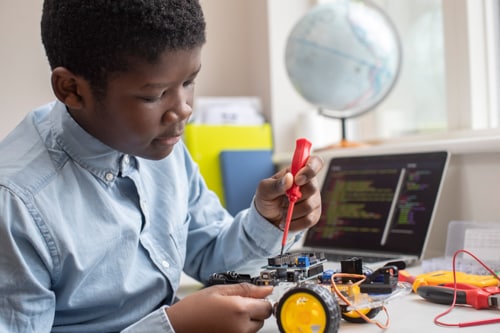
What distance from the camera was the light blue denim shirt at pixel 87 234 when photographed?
646 mm

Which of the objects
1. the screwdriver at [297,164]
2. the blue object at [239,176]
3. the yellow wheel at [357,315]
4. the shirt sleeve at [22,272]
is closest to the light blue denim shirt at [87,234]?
the shirt sleeve at [22,272]

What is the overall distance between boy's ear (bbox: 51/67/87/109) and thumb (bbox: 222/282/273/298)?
29cm

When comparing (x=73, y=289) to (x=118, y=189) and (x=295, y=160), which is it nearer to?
(x=118, y=189)

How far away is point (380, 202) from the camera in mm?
1161

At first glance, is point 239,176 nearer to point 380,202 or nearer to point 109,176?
point 380,202

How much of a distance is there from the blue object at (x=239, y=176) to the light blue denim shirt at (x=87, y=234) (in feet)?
2.54

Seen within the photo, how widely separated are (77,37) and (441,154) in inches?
28.7

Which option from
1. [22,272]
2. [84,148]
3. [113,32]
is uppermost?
[113,32]

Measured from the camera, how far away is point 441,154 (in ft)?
3.69

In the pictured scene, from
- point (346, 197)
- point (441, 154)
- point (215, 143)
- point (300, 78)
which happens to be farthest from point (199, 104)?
point (441, 154)

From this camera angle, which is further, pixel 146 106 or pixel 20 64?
pixel 20 64

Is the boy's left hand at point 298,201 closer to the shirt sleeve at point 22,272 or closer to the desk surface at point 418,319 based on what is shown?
the desk surface at point 418,319

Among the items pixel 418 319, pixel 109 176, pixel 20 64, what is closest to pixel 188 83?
pixel 109 176

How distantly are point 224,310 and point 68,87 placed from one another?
1.08 ft
